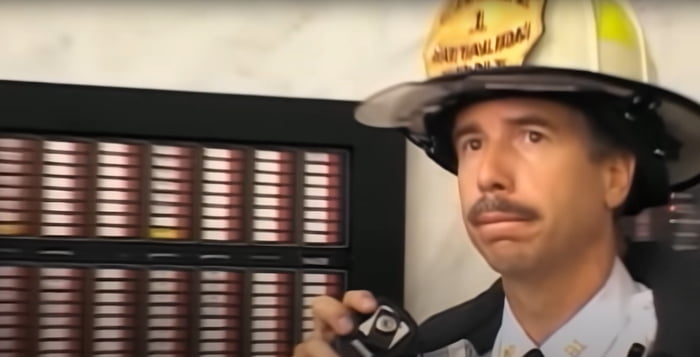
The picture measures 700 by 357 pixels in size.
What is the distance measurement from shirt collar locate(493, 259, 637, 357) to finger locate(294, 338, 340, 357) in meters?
0.10

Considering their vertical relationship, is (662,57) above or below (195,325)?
above

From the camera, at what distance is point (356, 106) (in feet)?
1.90

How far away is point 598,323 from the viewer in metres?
0.51

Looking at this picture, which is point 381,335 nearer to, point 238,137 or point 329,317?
point 329,317

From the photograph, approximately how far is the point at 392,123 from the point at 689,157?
0.49 feet

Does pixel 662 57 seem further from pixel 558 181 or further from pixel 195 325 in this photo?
pixel 195 325

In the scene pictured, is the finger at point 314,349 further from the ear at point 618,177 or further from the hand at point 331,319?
the ear at point 618,177

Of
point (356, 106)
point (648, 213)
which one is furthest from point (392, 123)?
point (648, 213)

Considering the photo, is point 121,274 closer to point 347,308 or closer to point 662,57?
point 347,308

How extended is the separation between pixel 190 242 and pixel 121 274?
0.13 ft

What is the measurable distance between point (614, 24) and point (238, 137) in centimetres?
20

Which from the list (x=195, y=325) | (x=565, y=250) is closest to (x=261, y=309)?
(x=195, y=325)

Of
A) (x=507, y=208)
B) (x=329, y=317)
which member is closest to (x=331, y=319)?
(x=329, y=317)

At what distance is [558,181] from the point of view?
1.65 ft
